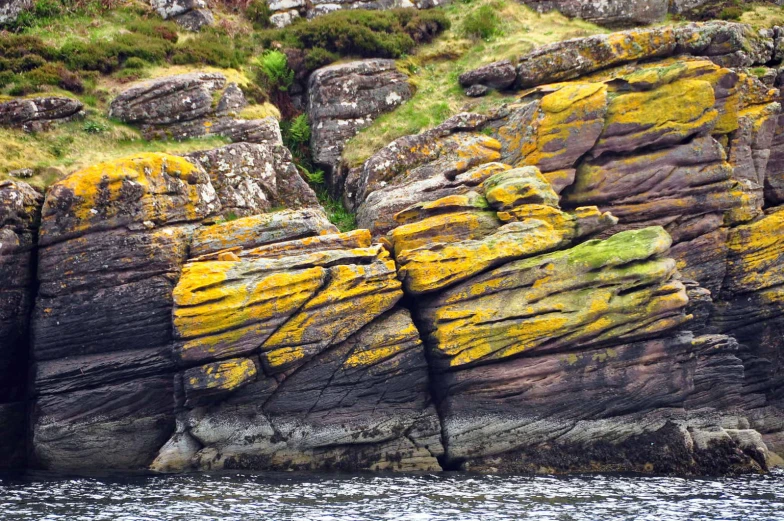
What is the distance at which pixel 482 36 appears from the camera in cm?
4838

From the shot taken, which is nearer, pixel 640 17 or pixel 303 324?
pixel 303 324

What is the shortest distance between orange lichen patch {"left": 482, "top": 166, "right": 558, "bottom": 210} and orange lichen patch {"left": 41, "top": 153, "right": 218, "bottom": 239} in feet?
38.0

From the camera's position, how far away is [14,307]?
2759 centimetres

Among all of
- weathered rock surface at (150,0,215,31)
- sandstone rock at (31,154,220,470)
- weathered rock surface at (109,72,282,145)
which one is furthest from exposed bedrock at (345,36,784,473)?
weathered rock surface at (150,0,215,31)

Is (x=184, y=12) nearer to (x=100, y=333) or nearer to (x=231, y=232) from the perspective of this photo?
(x=231, y=232)

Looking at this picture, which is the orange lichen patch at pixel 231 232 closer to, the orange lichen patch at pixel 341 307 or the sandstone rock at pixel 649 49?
the orange lichen patch at pixel 341 307

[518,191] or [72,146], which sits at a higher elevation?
[72,146]

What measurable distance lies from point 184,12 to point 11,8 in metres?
9.89

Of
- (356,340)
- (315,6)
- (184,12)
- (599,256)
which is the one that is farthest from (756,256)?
(184,12)

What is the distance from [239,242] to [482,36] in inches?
1036

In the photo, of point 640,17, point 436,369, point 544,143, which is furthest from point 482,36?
point 436,369

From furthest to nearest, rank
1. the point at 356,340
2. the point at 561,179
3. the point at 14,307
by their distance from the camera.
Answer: the point at 561,179 < the point at 14,307 < the point at 356,340

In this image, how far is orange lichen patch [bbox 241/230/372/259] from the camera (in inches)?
1118

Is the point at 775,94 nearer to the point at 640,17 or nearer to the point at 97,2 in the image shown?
the point at 640,17
